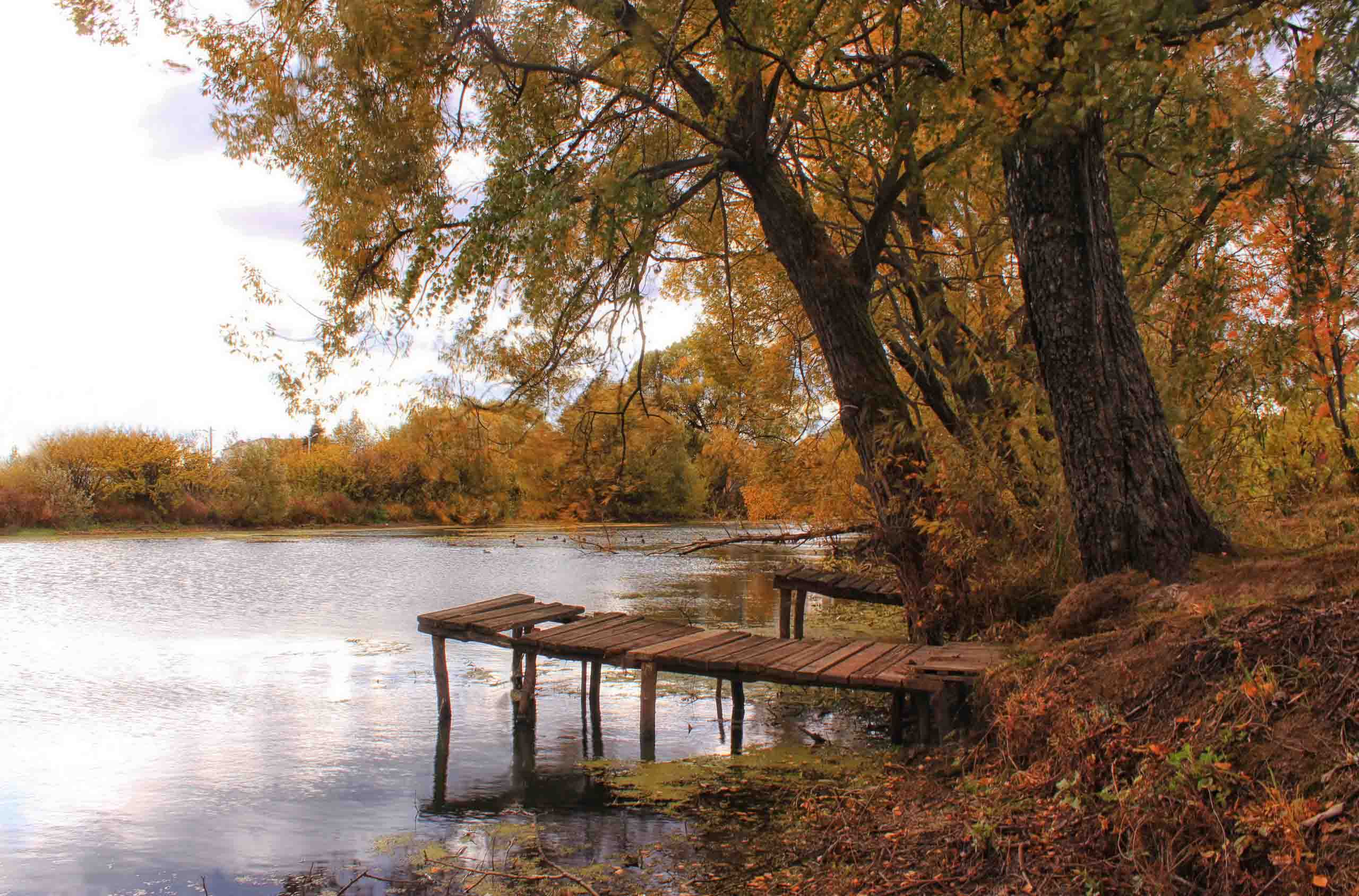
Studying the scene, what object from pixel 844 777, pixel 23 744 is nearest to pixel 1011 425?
pixel 844 777

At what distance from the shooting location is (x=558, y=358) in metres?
8.34

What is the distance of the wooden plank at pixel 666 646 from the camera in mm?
7164

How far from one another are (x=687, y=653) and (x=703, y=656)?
136 millimetres

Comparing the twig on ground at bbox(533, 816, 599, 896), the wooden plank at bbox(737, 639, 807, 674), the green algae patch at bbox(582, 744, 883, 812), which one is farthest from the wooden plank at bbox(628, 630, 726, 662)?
the twig on ground at bbox(533, 816, 599, 896)

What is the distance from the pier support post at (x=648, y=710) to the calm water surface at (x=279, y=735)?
0.42 metres

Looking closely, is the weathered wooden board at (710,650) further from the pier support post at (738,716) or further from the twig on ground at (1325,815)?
the twig on ground at (1325,815)

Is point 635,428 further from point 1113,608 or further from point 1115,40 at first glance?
point 1115,40

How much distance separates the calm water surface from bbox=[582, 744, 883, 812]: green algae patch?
239 millimetres

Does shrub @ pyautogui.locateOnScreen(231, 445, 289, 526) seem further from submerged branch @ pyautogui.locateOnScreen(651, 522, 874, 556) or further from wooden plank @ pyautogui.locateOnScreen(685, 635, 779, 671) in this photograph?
wooden plank @ pyautogui.locateOnScreen(685, 635, 779, 671)

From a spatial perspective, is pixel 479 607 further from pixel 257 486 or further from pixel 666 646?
pixel 257 486

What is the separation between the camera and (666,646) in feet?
24.4

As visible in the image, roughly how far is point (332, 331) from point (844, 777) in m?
5.17

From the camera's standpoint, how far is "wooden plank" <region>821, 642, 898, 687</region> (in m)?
6.38

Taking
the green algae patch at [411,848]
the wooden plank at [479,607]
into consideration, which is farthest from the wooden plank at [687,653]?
the wooden plank at [479,607]
